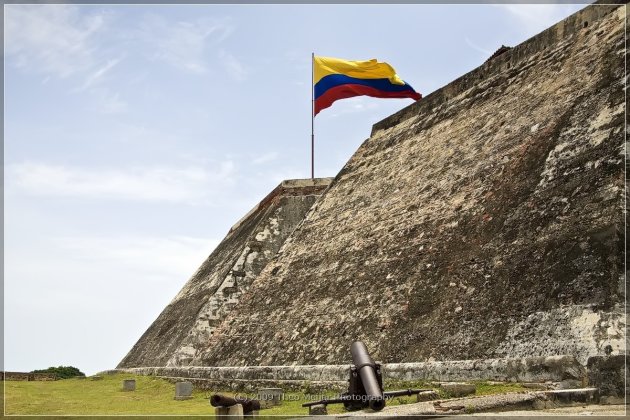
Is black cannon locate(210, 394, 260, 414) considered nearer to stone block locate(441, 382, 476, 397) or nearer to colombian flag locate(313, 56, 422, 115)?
stone block locate(441, 382, 476, 397)

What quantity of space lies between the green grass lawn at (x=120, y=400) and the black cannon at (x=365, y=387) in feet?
1.58

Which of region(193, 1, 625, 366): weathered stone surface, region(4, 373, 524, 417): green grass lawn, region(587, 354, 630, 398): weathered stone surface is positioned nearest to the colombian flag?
region(193, 1, 625, 366): weathered stone surface

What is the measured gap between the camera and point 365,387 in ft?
18.5

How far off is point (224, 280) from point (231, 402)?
9480 mm

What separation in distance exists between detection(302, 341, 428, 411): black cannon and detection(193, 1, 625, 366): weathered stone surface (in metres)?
1.30

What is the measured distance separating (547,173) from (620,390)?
2.86 m

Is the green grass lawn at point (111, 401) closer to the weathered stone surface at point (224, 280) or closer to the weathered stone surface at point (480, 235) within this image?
the weathered stone surface at point (480, 235)

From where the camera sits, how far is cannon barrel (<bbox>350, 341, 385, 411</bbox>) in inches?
218

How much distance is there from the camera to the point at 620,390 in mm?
5219

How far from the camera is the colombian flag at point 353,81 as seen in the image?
16.1m

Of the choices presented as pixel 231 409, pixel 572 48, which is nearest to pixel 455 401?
pixel 231 409

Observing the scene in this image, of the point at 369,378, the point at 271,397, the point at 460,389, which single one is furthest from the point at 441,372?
the point at 271,397

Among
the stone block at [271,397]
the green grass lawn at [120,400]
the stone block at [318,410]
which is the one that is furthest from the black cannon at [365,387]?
the stone block at [271,397]

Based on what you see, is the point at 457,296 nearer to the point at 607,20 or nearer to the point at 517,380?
the point at 517,380
